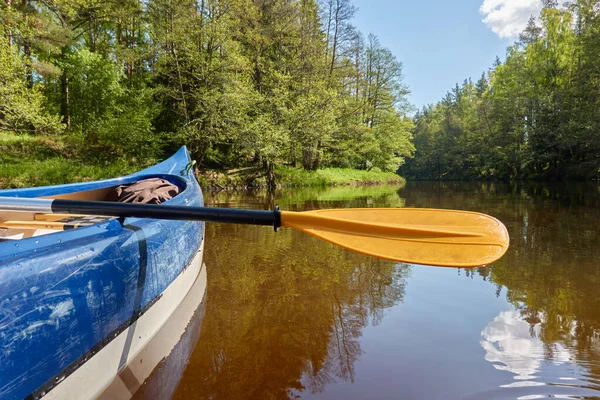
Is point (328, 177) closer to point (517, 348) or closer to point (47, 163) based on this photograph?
point (47, 163)

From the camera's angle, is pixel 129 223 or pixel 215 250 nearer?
pixel 129 223

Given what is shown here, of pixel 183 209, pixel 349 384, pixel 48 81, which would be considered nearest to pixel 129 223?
pixel 183 209

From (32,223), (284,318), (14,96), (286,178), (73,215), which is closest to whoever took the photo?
(32,223)

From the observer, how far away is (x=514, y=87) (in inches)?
1085

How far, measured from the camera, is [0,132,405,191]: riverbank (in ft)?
37.6

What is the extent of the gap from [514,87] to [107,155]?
29907mm

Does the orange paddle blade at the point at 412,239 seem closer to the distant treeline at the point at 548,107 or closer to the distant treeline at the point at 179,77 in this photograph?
the distant treeline at the point at 179,77

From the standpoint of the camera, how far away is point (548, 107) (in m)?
24.0

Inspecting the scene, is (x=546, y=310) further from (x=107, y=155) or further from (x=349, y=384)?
(x=107, y=155)

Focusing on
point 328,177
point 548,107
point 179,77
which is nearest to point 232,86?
point 179,77

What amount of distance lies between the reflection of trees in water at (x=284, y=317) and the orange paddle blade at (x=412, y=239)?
727 millimetres

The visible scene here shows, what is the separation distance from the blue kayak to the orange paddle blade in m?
0.90

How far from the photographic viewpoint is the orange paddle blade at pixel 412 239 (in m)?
1.94

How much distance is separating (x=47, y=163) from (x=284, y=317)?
14132 millimetres
